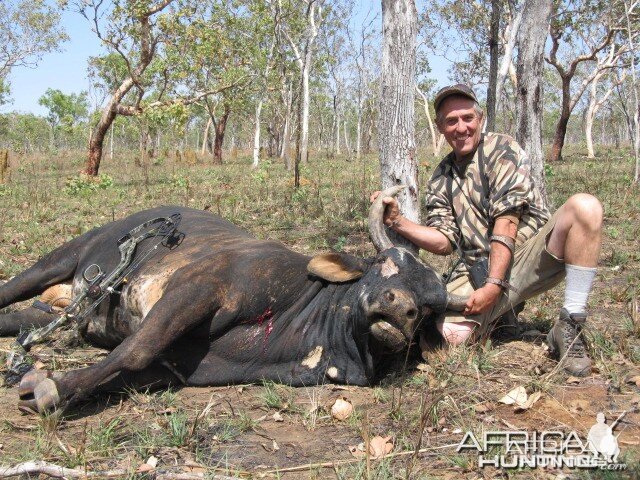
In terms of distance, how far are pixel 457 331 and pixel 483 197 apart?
3.12 feet

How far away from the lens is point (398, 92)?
503cm

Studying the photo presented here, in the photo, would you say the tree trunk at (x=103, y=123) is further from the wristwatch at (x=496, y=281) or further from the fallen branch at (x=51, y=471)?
the fallen branch at (x=51, y=471)

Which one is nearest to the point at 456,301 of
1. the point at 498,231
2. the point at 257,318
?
the point at 498,231

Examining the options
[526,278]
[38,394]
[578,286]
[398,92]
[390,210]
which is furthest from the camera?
[398,92]

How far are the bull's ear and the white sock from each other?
125cm

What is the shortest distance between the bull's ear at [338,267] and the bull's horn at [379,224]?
6.1 inches

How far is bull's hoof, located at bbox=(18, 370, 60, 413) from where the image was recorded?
3.13m

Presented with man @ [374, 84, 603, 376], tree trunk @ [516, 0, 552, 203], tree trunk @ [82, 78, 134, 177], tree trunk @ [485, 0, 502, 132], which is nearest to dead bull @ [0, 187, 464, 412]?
man @ [374, 84, 603, 376]

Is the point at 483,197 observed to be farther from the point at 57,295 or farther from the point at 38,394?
the point at 57,295

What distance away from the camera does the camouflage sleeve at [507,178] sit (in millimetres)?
3861

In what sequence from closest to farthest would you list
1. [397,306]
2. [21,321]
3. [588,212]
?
1. [397,306]
2. [588,212]
3. [21,321]

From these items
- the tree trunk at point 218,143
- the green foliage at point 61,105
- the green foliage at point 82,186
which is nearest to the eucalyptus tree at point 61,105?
the green foliage at point 61,105

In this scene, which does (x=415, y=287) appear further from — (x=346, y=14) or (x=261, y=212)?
(x=346, y=14)

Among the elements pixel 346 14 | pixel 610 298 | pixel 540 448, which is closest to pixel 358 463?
pixel 540 448
